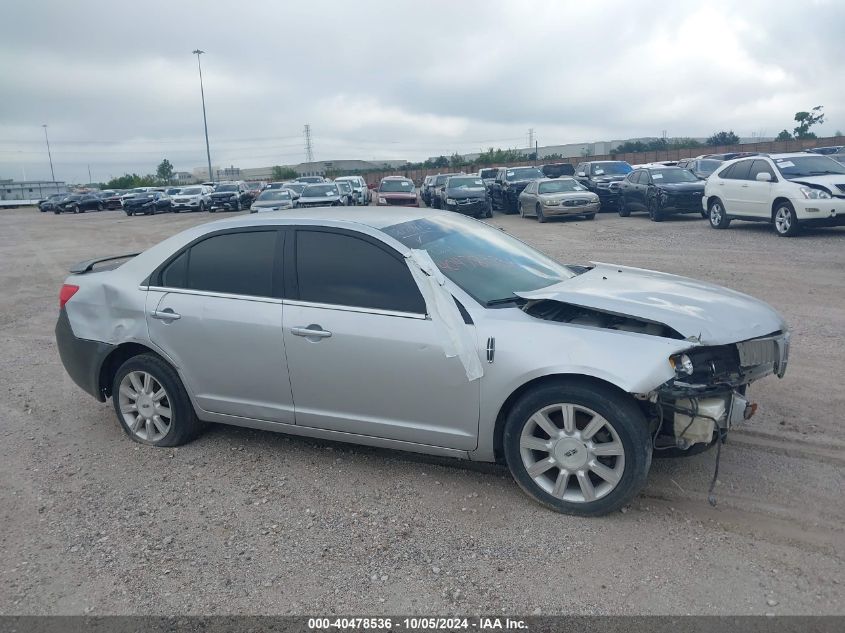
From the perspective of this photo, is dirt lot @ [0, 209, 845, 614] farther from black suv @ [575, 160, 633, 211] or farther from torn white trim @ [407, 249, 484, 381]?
black suv @ [575, 160, 633, 211]

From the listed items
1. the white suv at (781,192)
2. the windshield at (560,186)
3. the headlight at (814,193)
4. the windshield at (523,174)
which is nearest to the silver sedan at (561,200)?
the windshield at (560,186)

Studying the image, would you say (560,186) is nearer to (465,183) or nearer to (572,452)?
(465,183)

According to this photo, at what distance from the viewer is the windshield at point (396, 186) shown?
26875 mm

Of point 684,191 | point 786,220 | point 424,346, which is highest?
point 424,346

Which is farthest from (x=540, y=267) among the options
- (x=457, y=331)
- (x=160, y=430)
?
(x=160, y=430)

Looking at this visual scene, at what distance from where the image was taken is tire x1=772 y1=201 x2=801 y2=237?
14.3 m

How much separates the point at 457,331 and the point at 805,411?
2893mm

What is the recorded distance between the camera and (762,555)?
3473 millimetres

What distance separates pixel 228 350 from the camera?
4.69 metres

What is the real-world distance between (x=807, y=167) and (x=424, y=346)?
1369cm

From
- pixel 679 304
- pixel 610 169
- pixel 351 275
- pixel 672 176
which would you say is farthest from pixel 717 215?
pixel 351 275

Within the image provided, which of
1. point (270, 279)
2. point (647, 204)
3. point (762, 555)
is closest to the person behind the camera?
point (762, 555)

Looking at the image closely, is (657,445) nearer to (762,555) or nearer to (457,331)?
(762,555)

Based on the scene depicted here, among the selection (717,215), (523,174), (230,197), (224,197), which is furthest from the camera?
(224,197)
